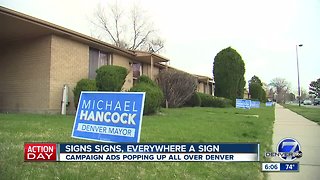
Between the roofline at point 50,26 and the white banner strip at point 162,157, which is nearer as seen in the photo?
the white banner strip at point 162,157

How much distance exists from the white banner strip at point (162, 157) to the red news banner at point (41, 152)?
11 cm

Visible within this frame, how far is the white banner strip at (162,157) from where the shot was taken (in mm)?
3289

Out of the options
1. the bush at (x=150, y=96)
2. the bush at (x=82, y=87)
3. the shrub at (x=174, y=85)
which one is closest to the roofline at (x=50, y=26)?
the bush at (x=82, y=87)

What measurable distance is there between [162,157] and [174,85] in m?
16.6

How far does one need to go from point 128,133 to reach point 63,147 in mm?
956

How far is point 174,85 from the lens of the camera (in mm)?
19906

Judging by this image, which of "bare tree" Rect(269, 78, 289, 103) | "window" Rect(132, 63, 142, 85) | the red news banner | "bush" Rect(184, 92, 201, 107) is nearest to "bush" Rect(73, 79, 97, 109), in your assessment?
"bare tree" Rect(269, 78, 289, 103)

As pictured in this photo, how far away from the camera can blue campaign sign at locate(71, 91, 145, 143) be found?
4.15 meters

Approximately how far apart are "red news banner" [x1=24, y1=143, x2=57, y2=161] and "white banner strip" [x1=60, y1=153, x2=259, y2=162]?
0.36 feet

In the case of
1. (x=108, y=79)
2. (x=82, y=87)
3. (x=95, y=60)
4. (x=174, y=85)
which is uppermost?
(x=95, y=60)

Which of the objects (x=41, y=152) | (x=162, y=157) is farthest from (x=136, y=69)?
(x=162, y=157)

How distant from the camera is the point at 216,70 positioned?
22984 mm

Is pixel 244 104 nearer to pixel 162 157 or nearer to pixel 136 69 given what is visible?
pixel 136 69

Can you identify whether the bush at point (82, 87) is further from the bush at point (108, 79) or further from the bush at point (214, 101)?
the bush at point (214, 101)
